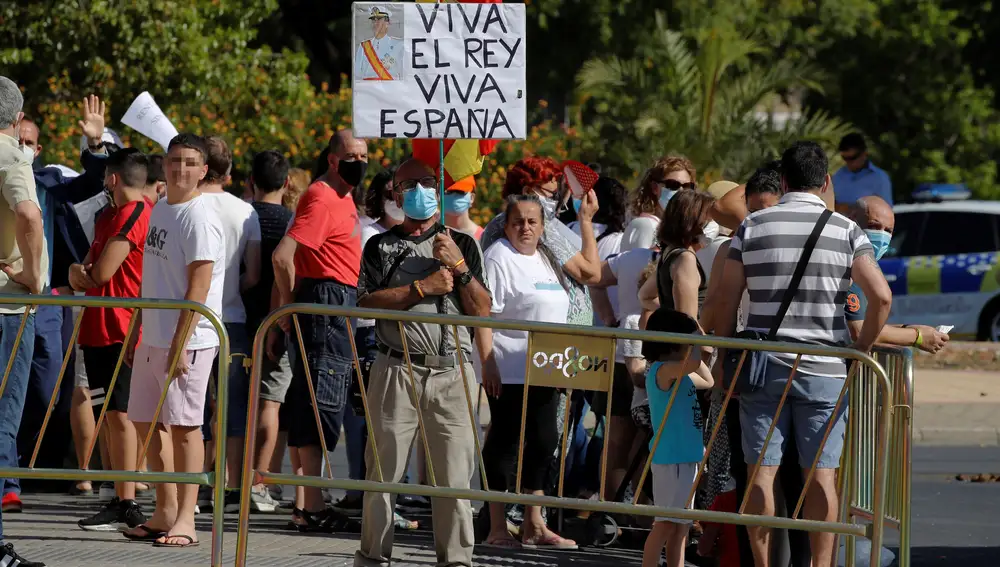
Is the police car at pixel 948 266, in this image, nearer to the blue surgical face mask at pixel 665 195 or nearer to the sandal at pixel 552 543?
the blue surgical face mask at pixel 665 195

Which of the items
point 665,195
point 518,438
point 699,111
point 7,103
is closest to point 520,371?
point 518,438

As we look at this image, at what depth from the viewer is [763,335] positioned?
620cm

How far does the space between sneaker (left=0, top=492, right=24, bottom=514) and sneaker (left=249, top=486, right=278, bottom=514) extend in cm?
123

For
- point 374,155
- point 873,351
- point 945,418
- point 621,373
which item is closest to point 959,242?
point 945,418

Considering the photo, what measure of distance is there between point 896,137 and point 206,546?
24537mm

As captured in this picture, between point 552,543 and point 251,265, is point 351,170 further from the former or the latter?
point 552,543

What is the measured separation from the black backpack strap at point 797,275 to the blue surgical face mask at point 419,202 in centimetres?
156

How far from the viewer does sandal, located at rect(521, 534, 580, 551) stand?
761cm

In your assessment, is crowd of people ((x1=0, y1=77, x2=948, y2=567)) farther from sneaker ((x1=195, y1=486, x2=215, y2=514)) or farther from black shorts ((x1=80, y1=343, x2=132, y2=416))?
sneaker ((x1=195, y1=486, x2=215, y2=514))

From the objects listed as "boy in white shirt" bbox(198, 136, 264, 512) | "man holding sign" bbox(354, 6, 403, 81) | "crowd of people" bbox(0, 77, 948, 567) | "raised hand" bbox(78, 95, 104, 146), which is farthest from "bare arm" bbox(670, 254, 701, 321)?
"raised hand" bbox(78, 95, 104, 146)

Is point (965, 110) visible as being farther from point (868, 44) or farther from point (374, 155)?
point (374, 155)

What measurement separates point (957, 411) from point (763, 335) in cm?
767

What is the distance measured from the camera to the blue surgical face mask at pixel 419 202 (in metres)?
6.64

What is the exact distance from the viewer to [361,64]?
694cm
